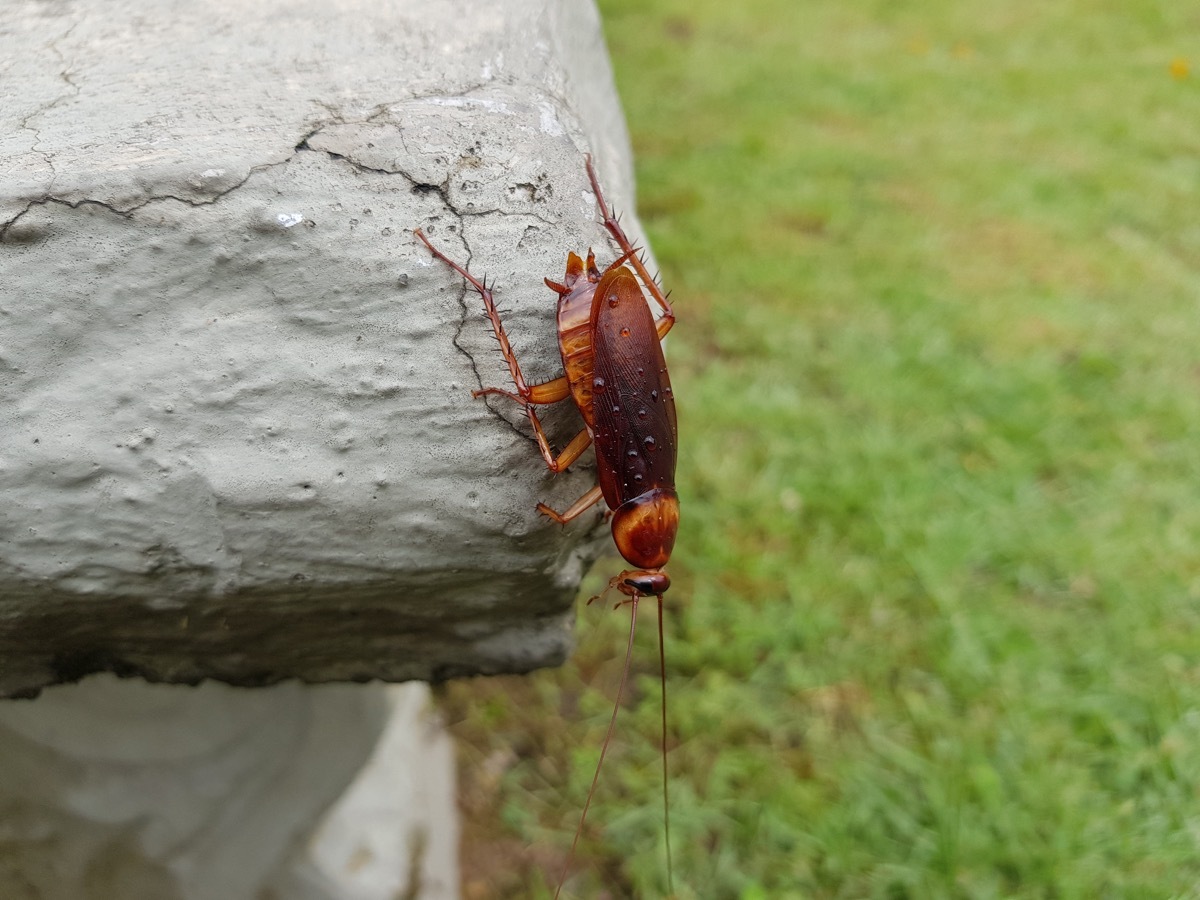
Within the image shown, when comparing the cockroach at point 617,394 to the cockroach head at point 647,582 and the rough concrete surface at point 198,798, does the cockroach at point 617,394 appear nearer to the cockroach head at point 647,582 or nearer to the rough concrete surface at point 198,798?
the cockroach head at point 647,582

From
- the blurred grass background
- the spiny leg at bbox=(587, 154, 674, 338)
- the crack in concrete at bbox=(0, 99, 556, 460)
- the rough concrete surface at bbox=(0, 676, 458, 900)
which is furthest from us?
the blurred grass background

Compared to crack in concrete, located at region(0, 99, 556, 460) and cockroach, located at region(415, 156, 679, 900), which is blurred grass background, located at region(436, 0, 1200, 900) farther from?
crack in concrete, located at region(0, 99, 556, 460)

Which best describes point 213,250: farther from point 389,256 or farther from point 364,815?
point 364,815

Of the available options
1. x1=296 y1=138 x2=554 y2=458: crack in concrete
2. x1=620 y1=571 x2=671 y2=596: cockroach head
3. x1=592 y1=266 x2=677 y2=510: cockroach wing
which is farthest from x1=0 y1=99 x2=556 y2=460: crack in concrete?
x1=620 y1=571 x2=671 y2=596: cockroach head

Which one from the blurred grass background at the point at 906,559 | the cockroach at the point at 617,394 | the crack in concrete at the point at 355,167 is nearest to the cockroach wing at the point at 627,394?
the cockroach at the point at 617,394

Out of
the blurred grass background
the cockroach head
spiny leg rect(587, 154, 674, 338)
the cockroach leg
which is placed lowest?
the blurred grass background

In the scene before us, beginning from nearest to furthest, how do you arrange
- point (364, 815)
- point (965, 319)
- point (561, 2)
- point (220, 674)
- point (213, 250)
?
point (213, 250)
point (220, 674)
point (561, 2)
point (364, 815)
point (965, 319)

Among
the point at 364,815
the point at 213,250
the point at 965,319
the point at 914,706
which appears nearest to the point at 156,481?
the point at 213,250
